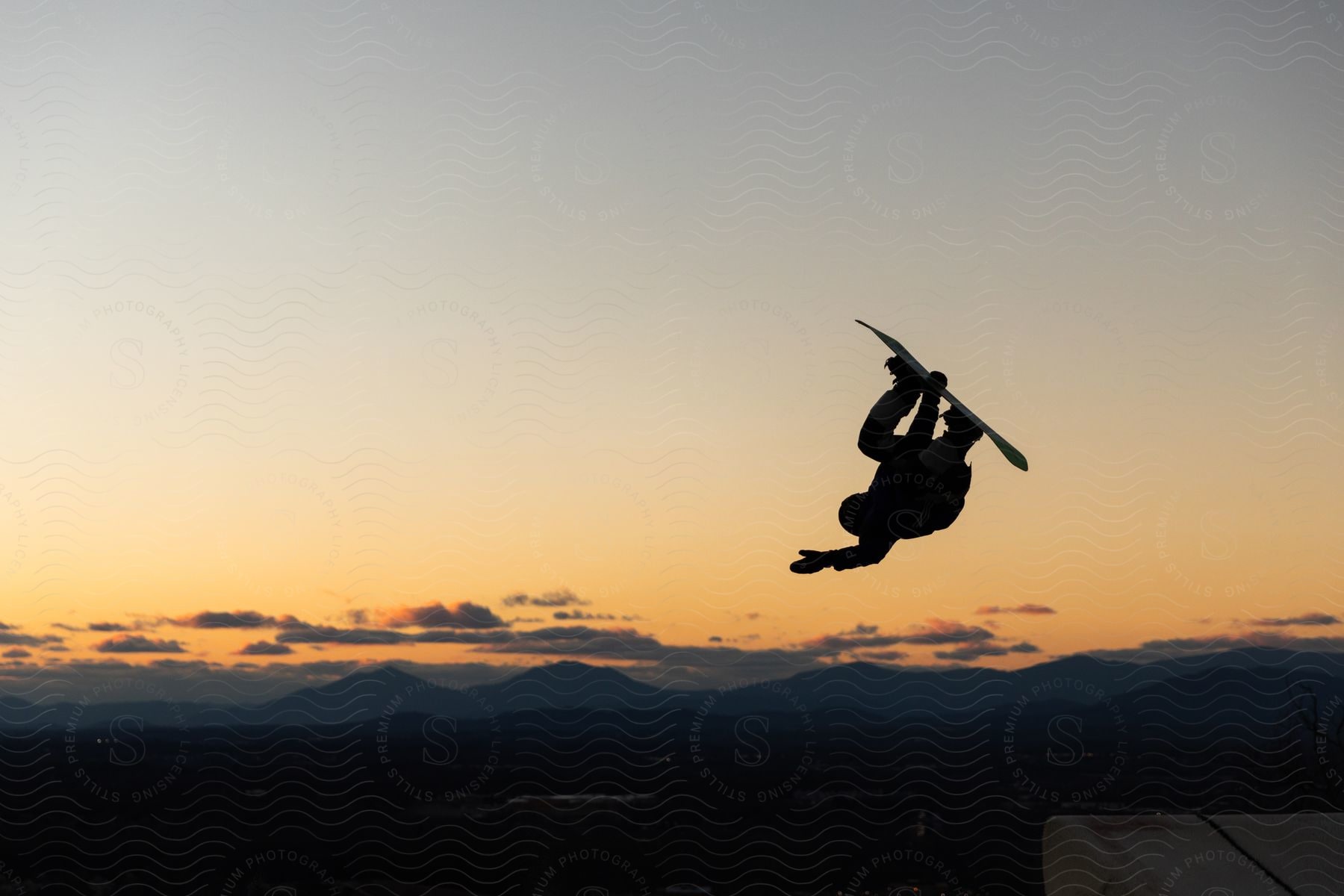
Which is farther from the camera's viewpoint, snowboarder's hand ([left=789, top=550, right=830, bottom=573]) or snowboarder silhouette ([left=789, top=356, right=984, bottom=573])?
snowboarder's hand ([left=789, top=550, right=830, bottom=573])

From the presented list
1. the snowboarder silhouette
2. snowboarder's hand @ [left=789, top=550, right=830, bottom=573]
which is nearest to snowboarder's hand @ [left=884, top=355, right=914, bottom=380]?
the snowboarder silhouette

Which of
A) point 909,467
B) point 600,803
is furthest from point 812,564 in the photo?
point 600,803

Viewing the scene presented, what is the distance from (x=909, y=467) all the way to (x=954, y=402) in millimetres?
873

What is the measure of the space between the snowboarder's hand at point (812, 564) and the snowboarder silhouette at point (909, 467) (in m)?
0.48

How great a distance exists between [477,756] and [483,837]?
24251 mm

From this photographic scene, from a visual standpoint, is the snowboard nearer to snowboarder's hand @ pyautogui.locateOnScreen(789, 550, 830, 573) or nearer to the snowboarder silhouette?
the snowboarder silhouette

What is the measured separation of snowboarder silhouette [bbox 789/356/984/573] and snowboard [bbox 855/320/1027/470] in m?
0.07

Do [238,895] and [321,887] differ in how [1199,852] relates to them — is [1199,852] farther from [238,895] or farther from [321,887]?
[238,895]

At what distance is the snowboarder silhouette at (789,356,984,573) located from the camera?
35.9ft

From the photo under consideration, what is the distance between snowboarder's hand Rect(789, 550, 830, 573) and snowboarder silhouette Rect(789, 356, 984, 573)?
0.48 meters

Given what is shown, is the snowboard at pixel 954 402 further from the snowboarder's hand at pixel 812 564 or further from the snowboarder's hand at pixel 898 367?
the snowboarder's hand at pixel 812 564

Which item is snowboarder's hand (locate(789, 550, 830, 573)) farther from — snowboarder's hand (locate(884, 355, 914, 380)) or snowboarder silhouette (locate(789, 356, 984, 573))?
snowboarder's hand (locate(884, 355, 914, 380))

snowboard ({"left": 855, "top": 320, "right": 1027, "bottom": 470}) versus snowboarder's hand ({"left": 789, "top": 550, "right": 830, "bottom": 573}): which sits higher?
snowboard ({"left": 855, "top": 320, "right": 1027, "bottom": 470})

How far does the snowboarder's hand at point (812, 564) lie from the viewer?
38.9 feet
